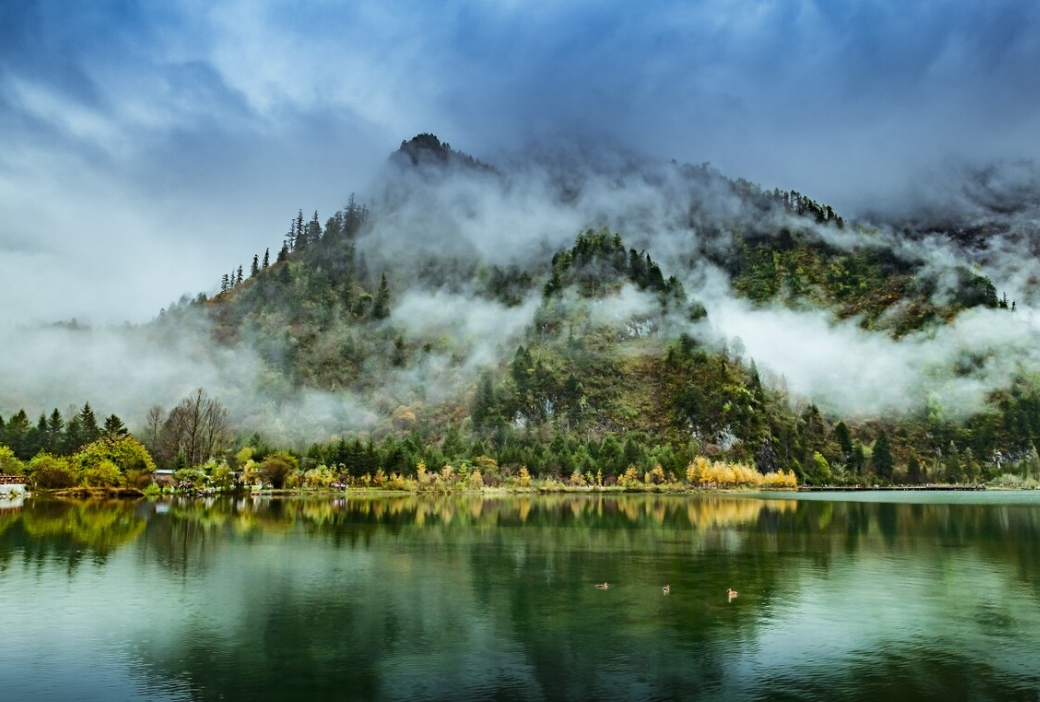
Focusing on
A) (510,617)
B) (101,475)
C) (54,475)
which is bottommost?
(510,617)

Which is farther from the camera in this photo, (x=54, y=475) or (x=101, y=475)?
(x=54, y=475)

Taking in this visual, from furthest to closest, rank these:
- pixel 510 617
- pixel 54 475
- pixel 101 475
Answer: pixel 54 475 < pixel 101 475 < pixel 510 617

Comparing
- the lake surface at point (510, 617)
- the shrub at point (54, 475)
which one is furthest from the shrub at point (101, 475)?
the lake surface at point (510, 617)

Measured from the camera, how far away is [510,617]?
41562 mm

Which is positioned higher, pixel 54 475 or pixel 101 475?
pixel 101 475

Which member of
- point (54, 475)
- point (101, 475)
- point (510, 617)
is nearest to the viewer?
point (510, 617)

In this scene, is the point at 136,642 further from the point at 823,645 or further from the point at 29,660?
the point at 823,645

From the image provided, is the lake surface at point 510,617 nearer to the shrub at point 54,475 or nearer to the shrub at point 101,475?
the shrub at point 101,475

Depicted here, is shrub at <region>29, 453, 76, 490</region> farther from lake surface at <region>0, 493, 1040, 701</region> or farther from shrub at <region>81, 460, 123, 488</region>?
lake surface at <region>0, 493, 1040, 701</region>

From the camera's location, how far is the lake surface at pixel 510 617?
3005cm

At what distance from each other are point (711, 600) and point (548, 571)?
14727 mm

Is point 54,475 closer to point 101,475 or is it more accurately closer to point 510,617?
point 101,475

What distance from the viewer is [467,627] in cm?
3909

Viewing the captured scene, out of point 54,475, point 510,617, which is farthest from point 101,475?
point 510,617
